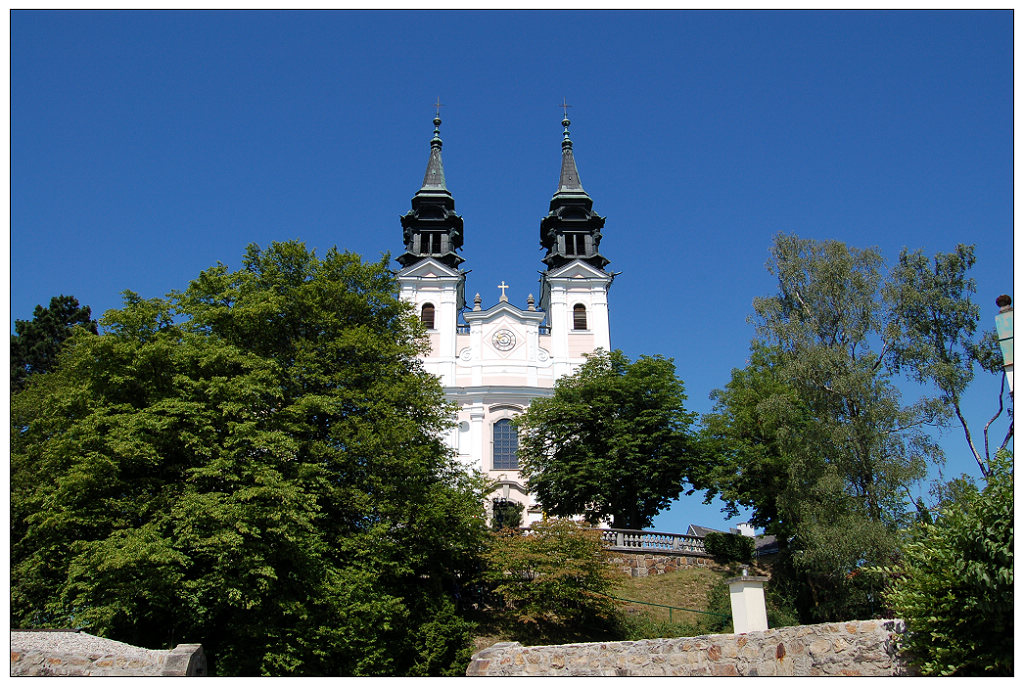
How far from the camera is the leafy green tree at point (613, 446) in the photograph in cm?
2997

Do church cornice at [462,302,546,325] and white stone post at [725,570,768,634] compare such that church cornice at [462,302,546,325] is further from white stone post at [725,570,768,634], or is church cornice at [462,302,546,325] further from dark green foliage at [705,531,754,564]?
white stone post at [725,570,768,634]

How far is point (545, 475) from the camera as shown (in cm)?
3102

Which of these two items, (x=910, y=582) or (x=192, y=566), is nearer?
(x=910, y=582)

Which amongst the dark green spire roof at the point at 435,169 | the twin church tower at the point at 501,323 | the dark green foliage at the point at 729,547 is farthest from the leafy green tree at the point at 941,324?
the dark green spire roof at the point at 435,169

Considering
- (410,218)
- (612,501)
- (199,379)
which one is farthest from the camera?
(410,218)

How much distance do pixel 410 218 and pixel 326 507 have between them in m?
29.9

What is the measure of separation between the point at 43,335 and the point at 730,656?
25.3 m

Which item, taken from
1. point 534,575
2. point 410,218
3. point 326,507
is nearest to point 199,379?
point 326,507

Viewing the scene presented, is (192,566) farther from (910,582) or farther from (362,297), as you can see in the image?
(910,582)

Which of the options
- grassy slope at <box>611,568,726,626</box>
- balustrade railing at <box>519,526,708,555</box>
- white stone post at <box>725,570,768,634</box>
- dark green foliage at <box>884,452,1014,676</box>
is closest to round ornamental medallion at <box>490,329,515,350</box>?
balustrade railing at <box>519,526,708,555</box>

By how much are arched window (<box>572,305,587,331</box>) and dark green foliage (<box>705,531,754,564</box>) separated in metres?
18.2

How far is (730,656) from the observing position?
12.2 metres

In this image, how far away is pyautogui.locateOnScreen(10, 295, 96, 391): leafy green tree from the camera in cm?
2680

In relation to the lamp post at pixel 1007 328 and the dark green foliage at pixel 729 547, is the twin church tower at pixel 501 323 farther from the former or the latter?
the lamp post at pixel 1007 328
